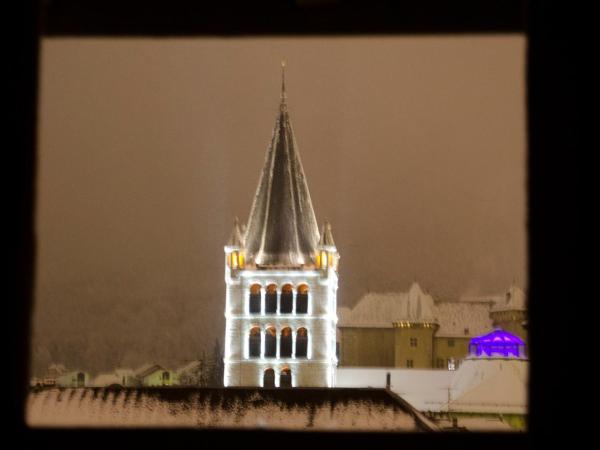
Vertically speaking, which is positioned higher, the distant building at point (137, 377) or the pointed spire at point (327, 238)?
the pointed spire at point (327, 238)

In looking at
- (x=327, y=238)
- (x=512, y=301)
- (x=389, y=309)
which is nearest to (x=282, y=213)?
(x=327, y=238)

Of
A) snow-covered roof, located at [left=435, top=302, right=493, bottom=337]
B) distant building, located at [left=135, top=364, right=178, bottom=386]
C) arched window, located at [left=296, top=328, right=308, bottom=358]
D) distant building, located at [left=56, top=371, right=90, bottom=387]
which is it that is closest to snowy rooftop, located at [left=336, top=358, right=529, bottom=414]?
arched window, located at [left=296, top=328, right=308, bottom=358]

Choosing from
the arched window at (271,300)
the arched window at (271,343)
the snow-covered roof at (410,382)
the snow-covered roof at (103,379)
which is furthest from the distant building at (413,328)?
the arched window at (271,343)

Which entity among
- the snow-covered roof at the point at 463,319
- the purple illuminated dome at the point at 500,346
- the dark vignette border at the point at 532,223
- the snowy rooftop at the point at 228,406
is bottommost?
the snowy rooftop at the point at 228,406

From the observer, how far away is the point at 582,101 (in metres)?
2.51

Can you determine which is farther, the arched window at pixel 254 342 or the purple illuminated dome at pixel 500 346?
the purple illuminated dome at pixel 500 346

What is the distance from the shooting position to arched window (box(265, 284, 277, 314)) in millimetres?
66812

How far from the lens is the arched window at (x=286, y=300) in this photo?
6688 cm

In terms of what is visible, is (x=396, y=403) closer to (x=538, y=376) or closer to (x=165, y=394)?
(x=165, y=394)

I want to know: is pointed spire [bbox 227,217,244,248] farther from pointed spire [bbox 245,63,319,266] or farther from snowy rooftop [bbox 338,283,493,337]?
snowy rooftop [bbox 338,283,493,337]

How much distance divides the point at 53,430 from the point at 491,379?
232 ft

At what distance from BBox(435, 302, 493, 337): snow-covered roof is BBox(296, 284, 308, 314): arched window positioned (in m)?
25.0

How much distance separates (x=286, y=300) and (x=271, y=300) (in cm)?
78

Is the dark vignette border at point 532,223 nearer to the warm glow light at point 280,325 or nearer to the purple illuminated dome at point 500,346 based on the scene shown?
the warm glow light at point 280,325
